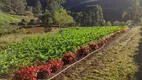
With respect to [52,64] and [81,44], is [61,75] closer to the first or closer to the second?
[52,64]

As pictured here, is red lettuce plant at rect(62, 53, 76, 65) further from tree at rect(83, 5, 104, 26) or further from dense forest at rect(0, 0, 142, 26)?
tree at rect(83, 5, 104, 26)

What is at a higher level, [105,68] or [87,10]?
[87,10]

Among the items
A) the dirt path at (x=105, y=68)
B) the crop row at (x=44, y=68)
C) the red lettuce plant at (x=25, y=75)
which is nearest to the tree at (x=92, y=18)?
the dirt path at (x=105, y=68)

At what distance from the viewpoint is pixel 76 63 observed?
1353 centimetres

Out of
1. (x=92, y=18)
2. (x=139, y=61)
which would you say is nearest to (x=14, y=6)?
(x=92, y=18)

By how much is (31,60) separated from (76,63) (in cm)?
288

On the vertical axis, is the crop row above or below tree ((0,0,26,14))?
below

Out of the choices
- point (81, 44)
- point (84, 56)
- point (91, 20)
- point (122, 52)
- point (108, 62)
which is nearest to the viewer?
point (108, 62)

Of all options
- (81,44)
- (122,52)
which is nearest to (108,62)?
(122,52)

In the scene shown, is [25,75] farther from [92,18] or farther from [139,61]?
[92,18]

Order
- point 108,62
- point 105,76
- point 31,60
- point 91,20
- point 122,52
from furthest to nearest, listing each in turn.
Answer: point 91,20 < point 122,52 < point 108,62 < point 31,60 < point 105,76

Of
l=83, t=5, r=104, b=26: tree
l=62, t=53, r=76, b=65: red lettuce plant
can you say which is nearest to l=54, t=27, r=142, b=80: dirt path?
l=62, t=53, r=76, b=65: red lettuce plant

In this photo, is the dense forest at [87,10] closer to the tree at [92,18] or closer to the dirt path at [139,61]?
the tree at [92,18]

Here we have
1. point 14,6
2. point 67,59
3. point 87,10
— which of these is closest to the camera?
point 67,59
